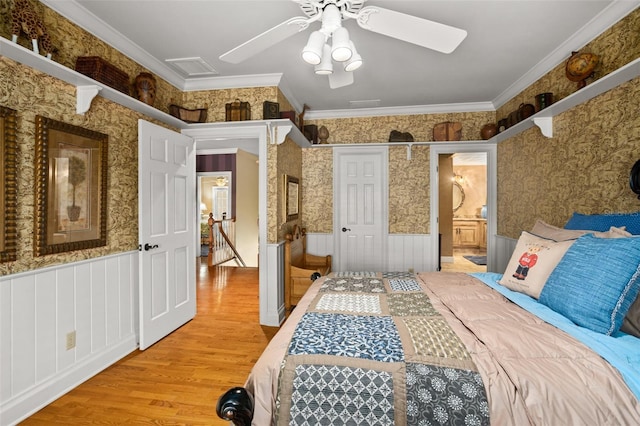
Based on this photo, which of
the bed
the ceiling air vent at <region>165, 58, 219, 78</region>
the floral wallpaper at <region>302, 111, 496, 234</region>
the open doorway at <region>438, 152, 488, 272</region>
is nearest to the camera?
the bed

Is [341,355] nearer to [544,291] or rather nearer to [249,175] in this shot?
[544,291]

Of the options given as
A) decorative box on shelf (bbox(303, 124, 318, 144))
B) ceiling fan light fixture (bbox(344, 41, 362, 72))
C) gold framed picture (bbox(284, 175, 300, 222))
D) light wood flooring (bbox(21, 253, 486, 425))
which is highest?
decorative box on shelf (bbox(303, 124, 318, 144))

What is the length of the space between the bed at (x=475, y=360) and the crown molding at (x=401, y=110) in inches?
118

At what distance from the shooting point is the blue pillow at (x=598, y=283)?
1290 mm

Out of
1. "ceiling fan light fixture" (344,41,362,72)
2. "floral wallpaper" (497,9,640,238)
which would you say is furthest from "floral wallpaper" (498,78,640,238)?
"ceiling fan light fixture" (344,41,362,72)

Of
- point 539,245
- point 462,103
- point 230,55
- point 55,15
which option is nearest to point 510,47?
point 462,103

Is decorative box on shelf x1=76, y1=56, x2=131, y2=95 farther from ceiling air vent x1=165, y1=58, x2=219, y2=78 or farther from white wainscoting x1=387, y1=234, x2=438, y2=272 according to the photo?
white wainscoting x1=387, y1=234, x2=438, y2=272

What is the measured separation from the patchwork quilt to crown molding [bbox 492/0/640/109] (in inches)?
98.5

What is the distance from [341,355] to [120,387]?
1.90 m

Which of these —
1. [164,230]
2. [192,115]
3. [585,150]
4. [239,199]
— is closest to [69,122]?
[164,230]

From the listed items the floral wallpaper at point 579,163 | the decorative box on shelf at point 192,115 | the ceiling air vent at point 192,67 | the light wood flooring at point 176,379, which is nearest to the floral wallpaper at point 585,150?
the floral wallpaper at point 579,163

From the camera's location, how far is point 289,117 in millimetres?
3406

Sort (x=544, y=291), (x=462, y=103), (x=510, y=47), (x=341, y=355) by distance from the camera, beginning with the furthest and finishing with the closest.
→ (x=462, y=103) → (x=510, y=47) → (x=544, y=291) → (x=341, y=355)

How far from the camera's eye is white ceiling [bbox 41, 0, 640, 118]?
215cm
